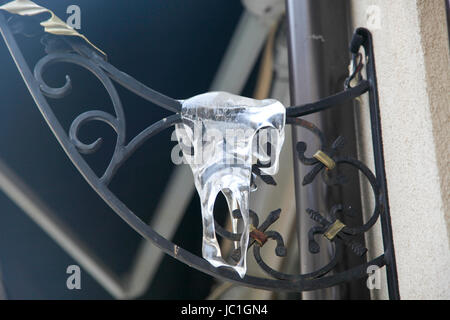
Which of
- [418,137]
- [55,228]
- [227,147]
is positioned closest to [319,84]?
[418,137]

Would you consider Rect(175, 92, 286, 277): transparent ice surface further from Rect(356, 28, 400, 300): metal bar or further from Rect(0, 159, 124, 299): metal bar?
Rect(0, 159, 124, 299): metal bar

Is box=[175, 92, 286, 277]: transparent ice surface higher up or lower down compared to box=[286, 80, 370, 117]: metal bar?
lower down

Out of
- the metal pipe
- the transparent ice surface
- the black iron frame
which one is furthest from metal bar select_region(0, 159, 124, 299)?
the transparent ice surface

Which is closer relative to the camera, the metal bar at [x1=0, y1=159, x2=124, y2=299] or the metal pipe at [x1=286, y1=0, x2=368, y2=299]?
the metal pipe at [x1=286, y1=0, x2=368, y2=299]

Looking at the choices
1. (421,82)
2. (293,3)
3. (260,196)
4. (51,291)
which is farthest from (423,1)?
(51,291)

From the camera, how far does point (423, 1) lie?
0.74 meters

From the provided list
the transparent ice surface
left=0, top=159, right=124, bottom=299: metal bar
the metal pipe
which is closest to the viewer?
the transparent ice surface

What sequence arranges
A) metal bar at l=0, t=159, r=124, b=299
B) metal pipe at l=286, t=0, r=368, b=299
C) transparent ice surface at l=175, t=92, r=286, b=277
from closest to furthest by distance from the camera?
transparent ice surface at l=175, t=92, r=286, b=277, metal pipe at l=286, t=0, r=368, b=299, metal bar at l=0, t=159, r=124, b=299

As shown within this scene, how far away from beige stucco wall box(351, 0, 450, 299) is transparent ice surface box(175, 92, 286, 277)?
8.3 inches

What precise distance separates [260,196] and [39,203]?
0.83 metres

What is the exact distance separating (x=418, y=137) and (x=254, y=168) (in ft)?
0.83

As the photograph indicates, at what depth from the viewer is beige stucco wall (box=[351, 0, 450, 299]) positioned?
671 millimetres

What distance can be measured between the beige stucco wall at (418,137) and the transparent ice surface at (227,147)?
21 cm

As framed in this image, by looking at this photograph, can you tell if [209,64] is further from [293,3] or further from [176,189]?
[293,3]
